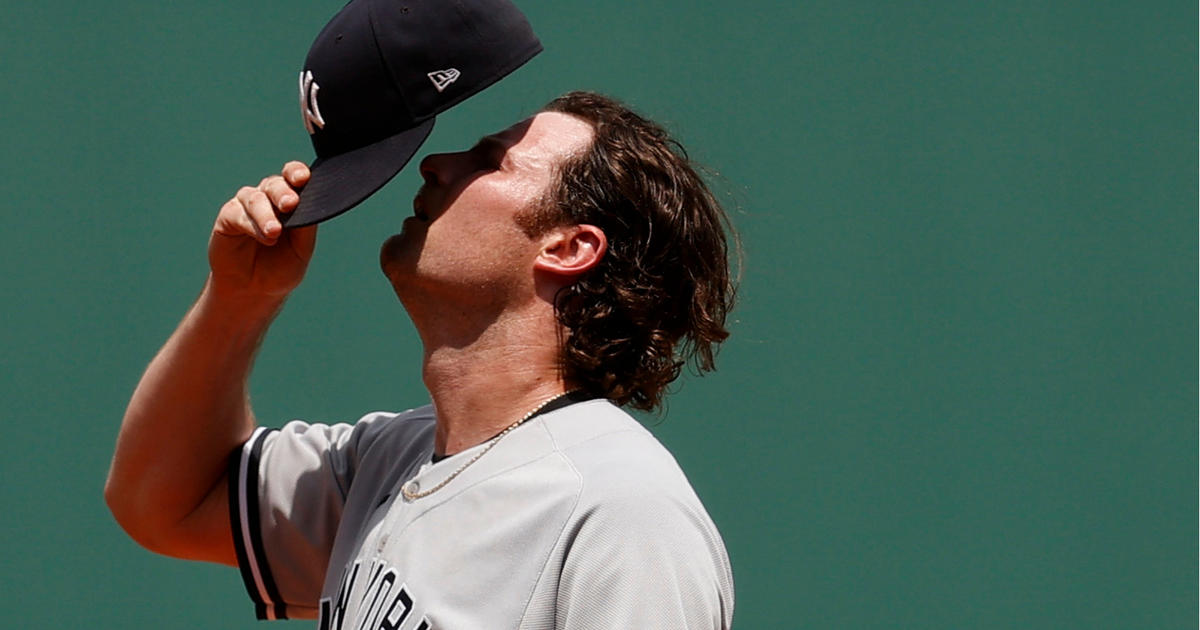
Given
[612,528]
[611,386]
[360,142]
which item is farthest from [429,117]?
[612,528]

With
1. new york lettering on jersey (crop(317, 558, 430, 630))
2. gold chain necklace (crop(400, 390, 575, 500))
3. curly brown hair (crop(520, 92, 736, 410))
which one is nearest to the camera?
new york lettering on jersey (crop(317, 558, 430, 630))

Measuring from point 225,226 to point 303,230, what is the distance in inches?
4.3

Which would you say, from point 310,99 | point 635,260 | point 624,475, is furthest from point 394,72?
point 624,475

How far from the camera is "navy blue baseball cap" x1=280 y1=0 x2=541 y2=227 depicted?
6.04ft

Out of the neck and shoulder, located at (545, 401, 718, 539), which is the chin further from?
shoulder, located at (545, 401, 718, 539)

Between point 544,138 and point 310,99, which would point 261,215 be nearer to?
point 310,99

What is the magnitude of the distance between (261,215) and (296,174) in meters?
0.07

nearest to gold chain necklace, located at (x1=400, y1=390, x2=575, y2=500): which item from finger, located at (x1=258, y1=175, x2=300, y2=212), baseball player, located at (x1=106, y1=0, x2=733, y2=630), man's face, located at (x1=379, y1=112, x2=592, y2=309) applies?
baseball player, located at (x1=106, y1=0, x2=733, y2=630)

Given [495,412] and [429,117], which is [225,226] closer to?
[429,117]

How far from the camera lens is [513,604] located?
1.58m

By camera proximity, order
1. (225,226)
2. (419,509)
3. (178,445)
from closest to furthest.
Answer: (419,509) → (225,226) → (178,445)

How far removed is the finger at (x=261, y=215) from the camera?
1854 mm

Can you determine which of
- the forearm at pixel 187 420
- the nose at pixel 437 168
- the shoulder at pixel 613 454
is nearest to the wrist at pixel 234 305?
the forearm at pixel 187 420

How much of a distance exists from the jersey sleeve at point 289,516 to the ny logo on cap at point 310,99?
50 centimetres
